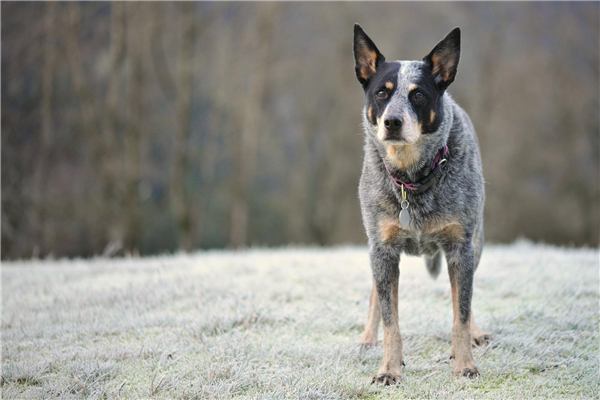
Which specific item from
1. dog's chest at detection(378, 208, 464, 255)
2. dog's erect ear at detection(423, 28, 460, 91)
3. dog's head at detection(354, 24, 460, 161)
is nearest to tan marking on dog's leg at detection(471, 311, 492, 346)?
dog's chest at detection(378, 208, 464, 255)

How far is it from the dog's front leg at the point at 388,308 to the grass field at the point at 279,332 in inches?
3.9

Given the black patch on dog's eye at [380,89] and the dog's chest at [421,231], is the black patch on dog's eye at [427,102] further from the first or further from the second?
the dog's chest at [421,231]

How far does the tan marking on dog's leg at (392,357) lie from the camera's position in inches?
127

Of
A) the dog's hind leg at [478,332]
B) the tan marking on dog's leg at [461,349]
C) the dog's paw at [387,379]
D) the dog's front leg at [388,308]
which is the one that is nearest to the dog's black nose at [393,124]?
the dog's front leg at [388,308]

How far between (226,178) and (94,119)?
722 cm

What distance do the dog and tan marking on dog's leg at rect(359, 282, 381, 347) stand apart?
0.37 meters

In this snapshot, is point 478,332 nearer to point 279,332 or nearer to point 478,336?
point 478,336

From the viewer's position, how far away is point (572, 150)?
15992 millimetres

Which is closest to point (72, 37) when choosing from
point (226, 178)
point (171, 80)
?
point (171, 80)

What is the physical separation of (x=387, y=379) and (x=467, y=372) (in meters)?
0.51

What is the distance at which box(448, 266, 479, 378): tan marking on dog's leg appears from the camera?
3.28 m

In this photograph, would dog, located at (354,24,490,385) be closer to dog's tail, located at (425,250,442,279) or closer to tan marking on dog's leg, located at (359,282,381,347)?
tan marking on dog's leg, located at (359,282,381,347)

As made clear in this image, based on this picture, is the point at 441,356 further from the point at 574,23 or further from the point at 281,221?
the point at 281,221

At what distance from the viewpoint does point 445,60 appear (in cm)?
352
